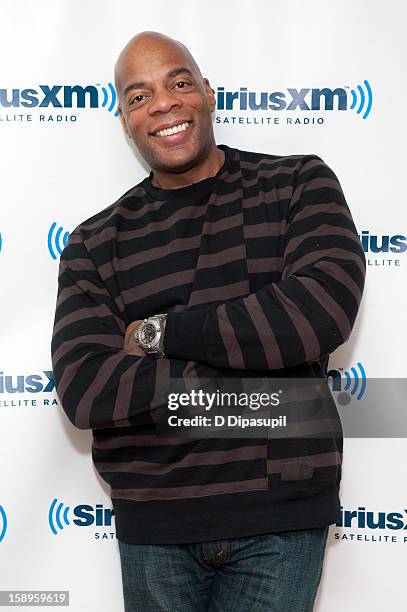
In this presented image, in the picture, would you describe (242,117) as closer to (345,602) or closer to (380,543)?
(380,543)

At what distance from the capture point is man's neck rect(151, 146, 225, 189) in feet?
5.38

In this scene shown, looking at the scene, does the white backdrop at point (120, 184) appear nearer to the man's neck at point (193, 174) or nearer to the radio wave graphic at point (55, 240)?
the radio wave graphic at point (55, 240)

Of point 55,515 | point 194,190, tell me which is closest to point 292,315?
point 194,190

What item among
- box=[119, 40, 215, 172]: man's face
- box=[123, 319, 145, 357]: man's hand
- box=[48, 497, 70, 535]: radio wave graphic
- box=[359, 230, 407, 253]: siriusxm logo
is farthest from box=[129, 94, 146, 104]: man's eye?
box=[48, 497, 70, 535]: radio wave graphic

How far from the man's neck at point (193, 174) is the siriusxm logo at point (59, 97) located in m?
0.38

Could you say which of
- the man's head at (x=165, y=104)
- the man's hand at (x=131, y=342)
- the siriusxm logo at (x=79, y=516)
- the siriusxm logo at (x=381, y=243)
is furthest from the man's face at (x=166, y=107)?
the siriusxm logo at (x=79, y=516)

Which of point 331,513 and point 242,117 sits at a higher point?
point 242,117

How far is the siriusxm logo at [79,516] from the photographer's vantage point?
2.01m

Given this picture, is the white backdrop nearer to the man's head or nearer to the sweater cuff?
the man's head

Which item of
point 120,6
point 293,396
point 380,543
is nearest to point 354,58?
point 120,6

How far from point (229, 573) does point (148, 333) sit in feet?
1.66

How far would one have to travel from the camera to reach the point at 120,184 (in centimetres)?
196

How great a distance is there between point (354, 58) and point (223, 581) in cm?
129

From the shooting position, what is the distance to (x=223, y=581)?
1496 millimetres
